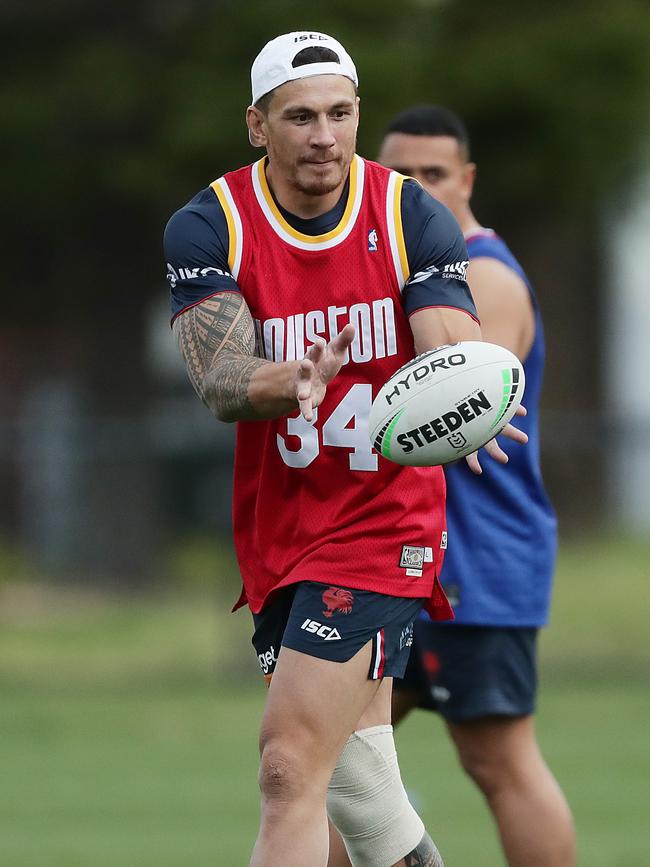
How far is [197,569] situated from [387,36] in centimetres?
525

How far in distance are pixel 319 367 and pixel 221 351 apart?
38 centimetres

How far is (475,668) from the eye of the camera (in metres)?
5.75

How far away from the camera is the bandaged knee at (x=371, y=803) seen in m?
4.70

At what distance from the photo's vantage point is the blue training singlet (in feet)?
18.9

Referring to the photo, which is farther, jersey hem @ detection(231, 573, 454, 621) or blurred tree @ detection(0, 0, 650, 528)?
blurred tree @ detection(0, 0, 650, 528)

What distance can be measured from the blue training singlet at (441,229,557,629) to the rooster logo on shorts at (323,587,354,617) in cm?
115

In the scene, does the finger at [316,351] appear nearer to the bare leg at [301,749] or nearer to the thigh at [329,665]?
the thigh at [329,665]

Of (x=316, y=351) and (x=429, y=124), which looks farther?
(x=429, y=124)

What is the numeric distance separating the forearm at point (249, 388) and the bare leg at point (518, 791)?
6.09 feet

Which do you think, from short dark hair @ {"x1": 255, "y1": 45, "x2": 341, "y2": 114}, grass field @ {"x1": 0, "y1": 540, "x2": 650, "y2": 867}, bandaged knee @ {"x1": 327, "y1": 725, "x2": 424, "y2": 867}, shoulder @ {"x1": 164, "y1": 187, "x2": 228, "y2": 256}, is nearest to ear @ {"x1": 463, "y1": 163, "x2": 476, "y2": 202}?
short dark hair @ {"x1": 255, "y1": 45, "x2": 341, "y2": 114}

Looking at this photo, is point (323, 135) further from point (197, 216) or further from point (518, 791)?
point (518, 791)

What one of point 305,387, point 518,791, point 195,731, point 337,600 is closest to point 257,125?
point 305,387

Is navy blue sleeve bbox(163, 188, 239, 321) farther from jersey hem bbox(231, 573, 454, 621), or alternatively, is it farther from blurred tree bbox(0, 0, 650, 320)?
blurred tree bbox(0, 0, 650, 320)

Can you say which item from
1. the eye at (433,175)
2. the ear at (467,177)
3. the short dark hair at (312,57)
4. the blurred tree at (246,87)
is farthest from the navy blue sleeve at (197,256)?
the blurred tree at (246,87)
